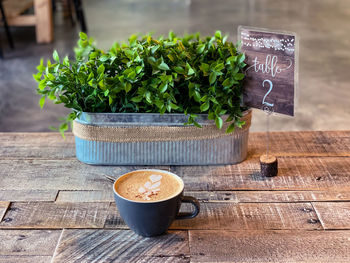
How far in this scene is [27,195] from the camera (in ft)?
3.68

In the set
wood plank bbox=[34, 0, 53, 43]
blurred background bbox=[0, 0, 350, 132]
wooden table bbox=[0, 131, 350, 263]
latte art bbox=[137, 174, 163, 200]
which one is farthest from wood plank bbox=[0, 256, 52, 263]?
wood plank bbox=[34, 0, 53, 43]

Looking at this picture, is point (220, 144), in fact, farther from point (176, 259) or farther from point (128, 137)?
point (176, 259)

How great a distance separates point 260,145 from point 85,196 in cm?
54

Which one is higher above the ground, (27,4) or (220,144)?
(220,144)

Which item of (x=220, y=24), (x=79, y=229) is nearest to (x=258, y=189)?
(x=79, y=229)

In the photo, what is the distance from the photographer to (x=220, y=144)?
1.23m

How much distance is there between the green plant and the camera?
1.16 metres

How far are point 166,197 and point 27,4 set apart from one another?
5.01 meters

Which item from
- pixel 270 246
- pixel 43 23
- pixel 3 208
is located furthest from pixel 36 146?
pixel 43 23

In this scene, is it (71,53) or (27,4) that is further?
(27,4)

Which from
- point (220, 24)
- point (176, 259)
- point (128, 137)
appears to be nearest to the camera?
point (176, 259)

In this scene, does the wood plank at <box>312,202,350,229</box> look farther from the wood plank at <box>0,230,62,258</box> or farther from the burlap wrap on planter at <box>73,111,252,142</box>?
the wood plank at <box>0,230,62,258</box>

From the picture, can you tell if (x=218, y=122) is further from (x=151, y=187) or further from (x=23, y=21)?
(x=23, y=21)

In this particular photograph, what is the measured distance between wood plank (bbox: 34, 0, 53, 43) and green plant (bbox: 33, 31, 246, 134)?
3983 mm
